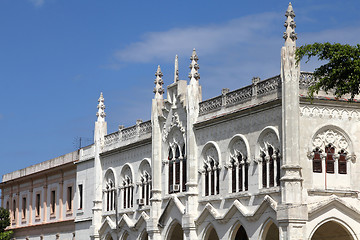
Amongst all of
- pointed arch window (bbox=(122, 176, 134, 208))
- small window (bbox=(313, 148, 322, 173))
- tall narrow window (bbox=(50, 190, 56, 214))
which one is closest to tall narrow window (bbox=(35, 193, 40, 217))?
tall narrow window (bbox=(50, 190, 56, 214))

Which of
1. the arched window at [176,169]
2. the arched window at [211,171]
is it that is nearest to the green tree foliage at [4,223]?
the arched window at [176,169]

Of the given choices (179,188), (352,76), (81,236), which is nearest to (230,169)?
(179,188)

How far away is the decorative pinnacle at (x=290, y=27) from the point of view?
32438 millimetres

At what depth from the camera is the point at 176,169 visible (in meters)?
40.8

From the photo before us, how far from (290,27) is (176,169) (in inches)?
452

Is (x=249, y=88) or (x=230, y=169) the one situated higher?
(x=249, y=88)

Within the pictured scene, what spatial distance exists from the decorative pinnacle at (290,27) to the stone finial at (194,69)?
316 inches

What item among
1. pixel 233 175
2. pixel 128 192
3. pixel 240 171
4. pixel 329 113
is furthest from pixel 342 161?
pixel 128 192

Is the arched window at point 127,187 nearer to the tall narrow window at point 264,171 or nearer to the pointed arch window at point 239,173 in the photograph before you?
the pointed arch window at point 239,173

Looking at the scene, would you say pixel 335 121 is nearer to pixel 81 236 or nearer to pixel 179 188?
pixel 179 188

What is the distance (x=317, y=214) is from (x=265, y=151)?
12.2ft

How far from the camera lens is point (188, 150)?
128 feet

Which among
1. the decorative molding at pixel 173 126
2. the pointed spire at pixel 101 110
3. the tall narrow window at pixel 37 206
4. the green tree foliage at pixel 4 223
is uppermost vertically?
the pointed spire at pixel 101 110

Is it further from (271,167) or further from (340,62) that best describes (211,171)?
(340,62)
